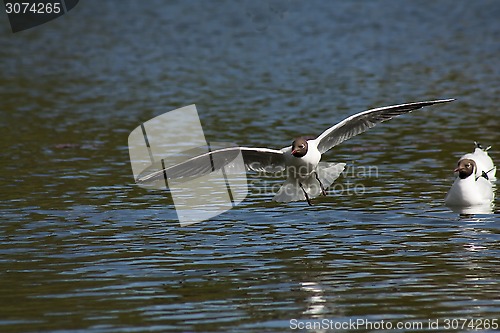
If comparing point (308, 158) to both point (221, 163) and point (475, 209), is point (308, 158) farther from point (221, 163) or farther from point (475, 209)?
point (475, 209)

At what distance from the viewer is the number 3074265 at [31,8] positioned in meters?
58.0

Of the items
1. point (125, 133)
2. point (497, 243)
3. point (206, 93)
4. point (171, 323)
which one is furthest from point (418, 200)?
point (206, 93)

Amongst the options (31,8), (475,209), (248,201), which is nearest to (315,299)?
(475,209)

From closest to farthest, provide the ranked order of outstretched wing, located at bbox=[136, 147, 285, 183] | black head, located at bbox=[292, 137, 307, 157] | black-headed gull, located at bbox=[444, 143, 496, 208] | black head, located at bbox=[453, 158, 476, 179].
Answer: outstretched wing, located at bbox=[136, 147, 285, 183] → black head, located at bbox=[292, 137, 307, 157] → black-headed gull, located at bbox=[444, 143, 496, 208] → black head, located at bbox=[453, 158, 476, 179]

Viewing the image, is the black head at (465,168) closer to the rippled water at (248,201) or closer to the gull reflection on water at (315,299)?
the rippled water at (248,201)

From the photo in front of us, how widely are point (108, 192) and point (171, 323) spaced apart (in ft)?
26.7

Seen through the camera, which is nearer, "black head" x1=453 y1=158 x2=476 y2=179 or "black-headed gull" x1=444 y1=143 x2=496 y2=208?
"black-headed gull" x1=444 y1=143 x2=496 y2=208

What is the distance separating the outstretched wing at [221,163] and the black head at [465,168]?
3139mm

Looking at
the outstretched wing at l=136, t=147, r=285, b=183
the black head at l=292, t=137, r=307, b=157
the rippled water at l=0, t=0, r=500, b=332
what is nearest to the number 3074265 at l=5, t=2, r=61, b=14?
the rippled water at l=0, t=0, r=500, b=332

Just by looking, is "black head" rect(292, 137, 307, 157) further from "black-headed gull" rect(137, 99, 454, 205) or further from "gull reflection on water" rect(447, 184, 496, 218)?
"gull reflection on water" rect(447, 184, 496, 218)

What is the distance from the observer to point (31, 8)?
63094mm

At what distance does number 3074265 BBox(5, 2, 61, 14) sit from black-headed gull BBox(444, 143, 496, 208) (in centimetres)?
4027

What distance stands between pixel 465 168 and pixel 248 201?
12.6 feet

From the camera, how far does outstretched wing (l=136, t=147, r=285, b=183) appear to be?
49.1 ft
